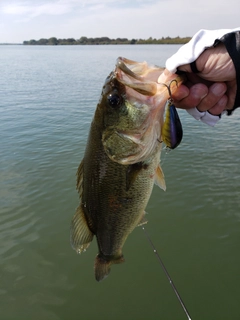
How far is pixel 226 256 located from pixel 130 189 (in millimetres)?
3678

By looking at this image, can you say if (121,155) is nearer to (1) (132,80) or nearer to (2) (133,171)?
(2) (133,171)

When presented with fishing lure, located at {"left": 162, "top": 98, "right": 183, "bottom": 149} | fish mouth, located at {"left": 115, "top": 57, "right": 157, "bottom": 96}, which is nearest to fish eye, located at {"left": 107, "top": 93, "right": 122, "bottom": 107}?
fish mouth, located at {"left": 115, "top": 57, "right": 157, "bottom": 96}

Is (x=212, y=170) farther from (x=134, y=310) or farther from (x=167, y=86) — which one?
(x=167, y=86)

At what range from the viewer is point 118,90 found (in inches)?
77.9

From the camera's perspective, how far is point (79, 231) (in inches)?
98.5

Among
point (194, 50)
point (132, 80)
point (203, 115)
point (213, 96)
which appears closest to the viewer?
point (132, 80)

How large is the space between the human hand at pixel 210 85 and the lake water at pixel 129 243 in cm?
312

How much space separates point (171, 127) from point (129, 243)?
3.81 metres

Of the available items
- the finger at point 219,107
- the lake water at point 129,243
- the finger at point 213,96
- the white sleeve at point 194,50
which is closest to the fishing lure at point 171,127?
the white sleeve at point 194,50

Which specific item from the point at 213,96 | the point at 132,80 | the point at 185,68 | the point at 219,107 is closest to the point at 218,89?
the point at 213,96

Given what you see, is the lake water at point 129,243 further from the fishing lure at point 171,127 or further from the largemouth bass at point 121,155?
the fishing lure at point 171,127

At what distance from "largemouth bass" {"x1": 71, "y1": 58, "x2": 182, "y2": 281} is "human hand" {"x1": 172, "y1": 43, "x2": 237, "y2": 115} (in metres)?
0.20

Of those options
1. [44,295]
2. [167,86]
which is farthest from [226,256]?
[167,86]

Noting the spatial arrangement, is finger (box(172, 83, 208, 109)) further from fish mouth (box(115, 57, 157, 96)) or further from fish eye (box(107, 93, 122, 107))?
fish eye (box(107, 93, 122, 107))
